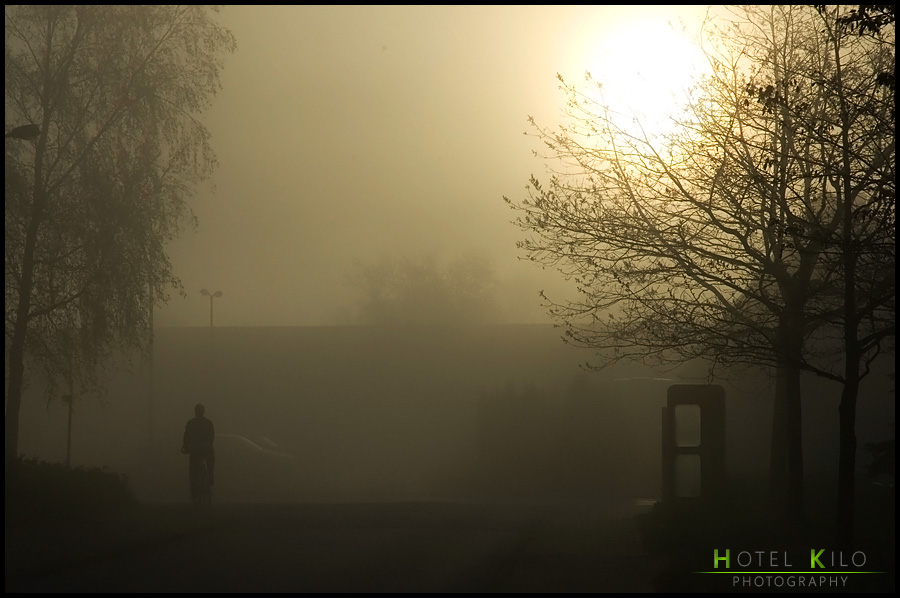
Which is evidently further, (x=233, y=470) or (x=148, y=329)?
(x=233, y=470)

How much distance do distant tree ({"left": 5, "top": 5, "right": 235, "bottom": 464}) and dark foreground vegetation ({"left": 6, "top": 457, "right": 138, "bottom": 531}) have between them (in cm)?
407

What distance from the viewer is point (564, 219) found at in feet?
51.7

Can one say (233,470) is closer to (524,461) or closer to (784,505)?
(524,461)

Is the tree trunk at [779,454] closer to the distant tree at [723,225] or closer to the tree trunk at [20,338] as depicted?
the distant tree at [723,225]

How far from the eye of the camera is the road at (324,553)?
9.95m

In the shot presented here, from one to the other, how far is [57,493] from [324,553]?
18.1 ft

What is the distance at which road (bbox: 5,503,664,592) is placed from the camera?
32.6ft

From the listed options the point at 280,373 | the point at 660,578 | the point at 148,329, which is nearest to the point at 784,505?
the point at 660,578

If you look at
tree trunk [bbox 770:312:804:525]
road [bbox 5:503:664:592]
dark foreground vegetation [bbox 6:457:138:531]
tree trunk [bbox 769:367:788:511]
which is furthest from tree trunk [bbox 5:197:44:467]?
tree trunk [bbox 770:312:804:525]

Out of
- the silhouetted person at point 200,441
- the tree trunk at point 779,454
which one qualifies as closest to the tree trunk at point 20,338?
the silhouetted person at point 200,441

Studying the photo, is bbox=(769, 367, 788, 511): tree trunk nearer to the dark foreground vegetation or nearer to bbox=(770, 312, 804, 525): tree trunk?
bbox=(770, 312, 804, 525): tree trunk

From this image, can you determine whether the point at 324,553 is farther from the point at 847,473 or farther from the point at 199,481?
the point at 199,481

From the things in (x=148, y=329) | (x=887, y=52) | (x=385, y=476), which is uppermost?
(x=887, y=52)

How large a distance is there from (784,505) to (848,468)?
15.2ft
